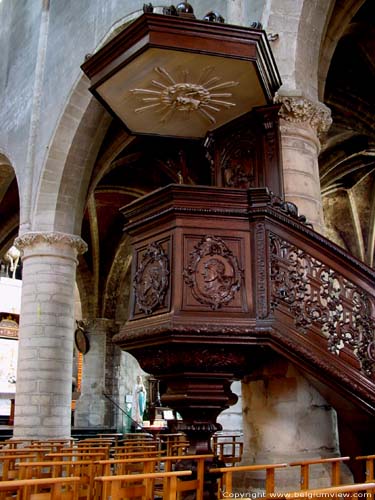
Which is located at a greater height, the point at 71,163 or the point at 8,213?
the point at 8,213

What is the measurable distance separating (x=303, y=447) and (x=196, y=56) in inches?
138

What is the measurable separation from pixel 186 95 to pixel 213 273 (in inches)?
102

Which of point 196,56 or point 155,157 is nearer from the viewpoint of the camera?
point 196,56

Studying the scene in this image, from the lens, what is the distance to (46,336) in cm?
972

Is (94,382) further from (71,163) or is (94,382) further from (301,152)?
(301,152)

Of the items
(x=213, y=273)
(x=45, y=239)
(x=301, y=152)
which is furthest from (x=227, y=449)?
(x=213, y=273)

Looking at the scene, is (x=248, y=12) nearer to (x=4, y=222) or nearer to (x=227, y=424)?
(x=227, y=424)

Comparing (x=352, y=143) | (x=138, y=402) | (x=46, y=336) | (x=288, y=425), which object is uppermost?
(x=352, y=143)

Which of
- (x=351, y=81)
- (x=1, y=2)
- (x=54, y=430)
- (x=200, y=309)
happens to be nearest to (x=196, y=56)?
(x=200, y=309)

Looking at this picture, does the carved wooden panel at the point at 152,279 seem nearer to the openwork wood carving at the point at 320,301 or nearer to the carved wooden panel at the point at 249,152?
the openwork wood carving at the point at 320,301

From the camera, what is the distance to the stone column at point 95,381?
1725cm

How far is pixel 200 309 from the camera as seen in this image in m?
4.03

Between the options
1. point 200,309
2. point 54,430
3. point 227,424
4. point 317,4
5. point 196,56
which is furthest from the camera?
point 227,424

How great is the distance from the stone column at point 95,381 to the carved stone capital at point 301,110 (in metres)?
12.8
